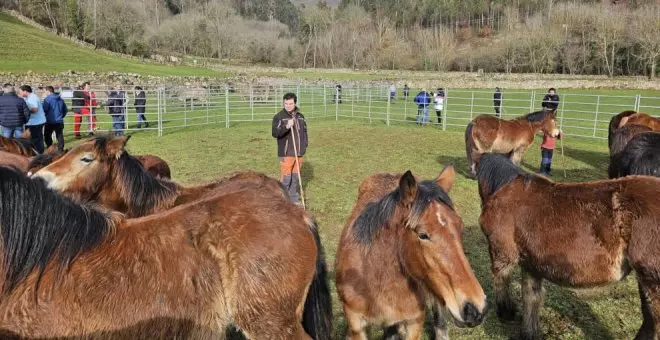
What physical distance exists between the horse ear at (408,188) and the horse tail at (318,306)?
677 mm

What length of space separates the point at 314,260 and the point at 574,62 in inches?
2325

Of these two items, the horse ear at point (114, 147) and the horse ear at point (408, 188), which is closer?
the horse ear at point (408, 188)

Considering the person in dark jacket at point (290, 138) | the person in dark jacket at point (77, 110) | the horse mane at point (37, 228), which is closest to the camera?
the horse mane at point (37, 228)

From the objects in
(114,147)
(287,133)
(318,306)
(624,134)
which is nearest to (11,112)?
(287,133)

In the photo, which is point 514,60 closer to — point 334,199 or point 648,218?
point 334,199

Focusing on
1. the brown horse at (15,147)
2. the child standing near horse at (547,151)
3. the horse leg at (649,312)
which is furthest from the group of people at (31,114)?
the child standing near horse at (547,151)

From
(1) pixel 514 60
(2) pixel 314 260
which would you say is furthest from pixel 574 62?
(2) pixel 314 260

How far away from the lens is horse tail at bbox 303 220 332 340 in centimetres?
282

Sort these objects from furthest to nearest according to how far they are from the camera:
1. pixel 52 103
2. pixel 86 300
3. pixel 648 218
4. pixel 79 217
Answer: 1. pixel 52 103
2. pixel 648 218
3. pixel 79 217
4. pixel 86 300

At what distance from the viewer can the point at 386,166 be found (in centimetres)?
1056

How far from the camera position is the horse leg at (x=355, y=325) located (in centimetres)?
300

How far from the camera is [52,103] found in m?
11.3

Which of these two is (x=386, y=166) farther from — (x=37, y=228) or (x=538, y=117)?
(x=37, y=228)

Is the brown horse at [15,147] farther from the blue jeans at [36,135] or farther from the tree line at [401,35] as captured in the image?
the tree line at [401,35]
